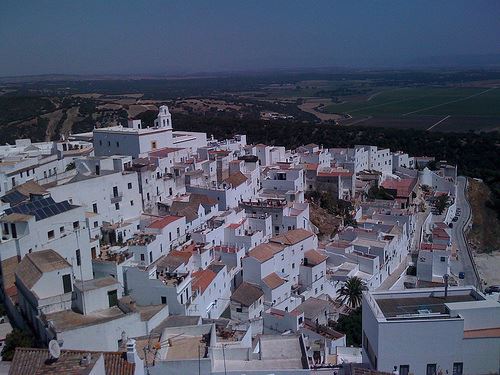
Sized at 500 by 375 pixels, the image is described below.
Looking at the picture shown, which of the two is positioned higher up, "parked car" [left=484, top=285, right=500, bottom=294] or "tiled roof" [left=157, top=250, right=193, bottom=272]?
"tiled roof" [left=157, top=250, right=193, bottom=272]

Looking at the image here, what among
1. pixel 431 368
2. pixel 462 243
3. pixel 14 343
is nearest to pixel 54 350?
pixel 14 343

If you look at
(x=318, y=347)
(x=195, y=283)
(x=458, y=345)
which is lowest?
(x=318, y=347)

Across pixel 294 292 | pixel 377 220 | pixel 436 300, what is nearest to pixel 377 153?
pixel 377 220

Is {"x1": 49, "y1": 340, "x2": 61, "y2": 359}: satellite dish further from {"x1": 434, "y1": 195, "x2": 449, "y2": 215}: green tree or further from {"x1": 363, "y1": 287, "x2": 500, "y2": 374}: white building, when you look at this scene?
{"x1": 434, "y1": 195, "x2": 449, "y2": 215}: green tree

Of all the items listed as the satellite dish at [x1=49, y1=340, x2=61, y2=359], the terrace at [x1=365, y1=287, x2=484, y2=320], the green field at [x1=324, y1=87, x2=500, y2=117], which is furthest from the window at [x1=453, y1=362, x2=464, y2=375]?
the green field at [x1=324, y1=87, x2=500, y2=117]

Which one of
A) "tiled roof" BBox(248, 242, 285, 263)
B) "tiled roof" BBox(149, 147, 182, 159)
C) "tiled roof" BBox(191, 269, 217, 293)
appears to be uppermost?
"tiled roof" BBox(149, 147, 182, 159)

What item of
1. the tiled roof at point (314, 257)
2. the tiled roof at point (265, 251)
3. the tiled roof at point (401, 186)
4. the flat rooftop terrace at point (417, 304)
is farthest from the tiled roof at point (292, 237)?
the tiled roof at point (401, 186)

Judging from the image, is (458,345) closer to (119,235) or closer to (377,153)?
(119,235)
